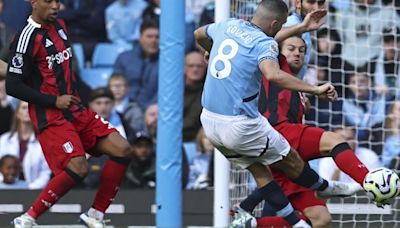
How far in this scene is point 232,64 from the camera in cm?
761

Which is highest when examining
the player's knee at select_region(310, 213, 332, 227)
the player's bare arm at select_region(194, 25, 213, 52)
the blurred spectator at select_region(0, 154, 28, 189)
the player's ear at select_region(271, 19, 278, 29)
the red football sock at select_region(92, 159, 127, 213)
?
the player's ear at select_region(271, 19, 278, 29)

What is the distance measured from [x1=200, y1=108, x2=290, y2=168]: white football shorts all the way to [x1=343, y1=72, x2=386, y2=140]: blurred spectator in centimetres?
359

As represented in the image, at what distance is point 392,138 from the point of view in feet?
36.9

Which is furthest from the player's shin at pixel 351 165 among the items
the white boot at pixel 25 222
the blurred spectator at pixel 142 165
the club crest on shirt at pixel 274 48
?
the blurred spectator at pixel 142 165

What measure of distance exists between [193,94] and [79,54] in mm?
1254

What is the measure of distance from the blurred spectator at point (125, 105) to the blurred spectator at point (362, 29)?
2144 millimetres

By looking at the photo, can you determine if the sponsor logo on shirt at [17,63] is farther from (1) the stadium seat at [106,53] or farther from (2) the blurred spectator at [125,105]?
(1) the stadium seat at [106,53]

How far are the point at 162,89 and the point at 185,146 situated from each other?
390cm

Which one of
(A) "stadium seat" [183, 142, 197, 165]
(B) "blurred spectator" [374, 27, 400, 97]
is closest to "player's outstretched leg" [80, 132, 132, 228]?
(A) "stadium seat" [183, 142, 197, 165]

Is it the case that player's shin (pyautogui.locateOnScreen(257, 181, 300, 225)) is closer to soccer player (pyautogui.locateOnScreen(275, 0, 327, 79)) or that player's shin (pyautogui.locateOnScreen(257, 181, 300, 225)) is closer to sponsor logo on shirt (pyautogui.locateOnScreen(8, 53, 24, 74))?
soccer player (pyautogui.locateOnScreen(275, 0, 327, 79))

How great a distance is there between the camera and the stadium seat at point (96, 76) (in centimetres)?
1208

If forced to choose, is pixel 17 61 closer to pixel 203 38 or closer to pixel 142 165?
pixel 203 38

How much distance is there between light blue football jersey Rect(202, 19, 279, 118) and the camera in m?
7.58

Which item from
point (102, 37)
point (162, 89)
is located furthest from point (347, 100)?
point (162, 89)
